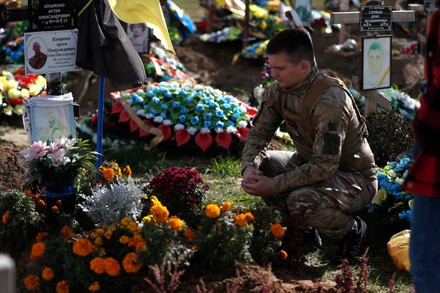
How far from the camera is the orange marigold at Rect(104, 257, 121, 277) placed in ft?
13.5

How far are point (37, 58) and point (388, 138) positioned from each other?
2.90m

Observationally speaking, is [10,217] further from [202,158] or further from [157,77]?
[157,77]

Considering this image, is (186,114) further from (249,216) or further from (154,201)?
(249,216)

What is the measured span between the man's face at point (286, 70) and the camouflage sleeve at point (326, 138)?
0.61 feet

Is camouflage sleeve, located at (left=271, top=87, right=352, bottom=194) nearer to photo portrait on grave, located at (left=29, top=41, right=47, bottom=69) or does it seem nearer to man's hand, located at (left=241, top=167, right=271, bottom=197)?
man's hand, located at (left=241, top=167, right=271, bottom=197)

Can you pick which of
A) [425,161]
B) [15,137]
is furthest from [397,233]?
[15,137]

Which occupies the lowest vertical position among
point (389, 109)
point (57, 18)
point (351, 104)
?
point (389, 109)

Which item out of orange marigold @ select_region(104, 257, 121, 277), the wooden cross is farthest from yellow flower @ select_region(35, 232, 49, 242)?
the wooden cross

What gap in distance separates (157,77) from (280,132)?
2.91m

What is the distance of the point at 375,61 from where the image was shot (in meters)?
7.48

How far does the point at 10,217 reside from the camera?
477cm

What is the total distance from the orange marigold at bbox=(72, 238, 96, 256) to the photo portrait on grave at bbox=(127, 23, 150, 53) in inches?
253

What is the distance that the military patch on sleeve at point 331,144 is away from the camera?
15.8 ft

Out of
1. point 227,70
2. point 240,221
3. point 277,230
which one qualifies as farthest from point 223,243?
point 227,70
